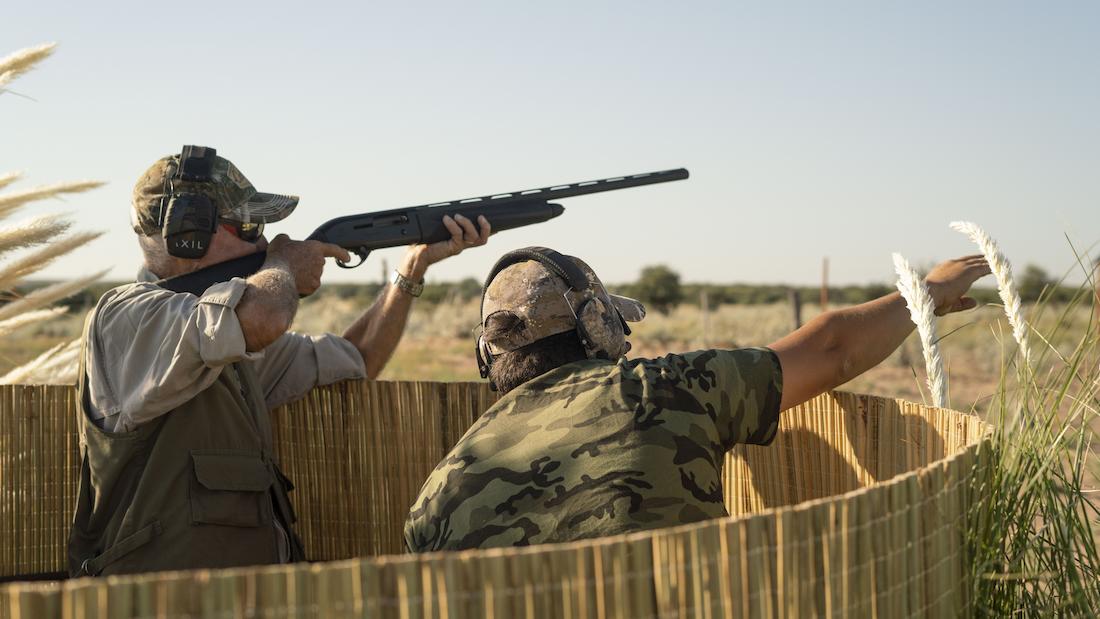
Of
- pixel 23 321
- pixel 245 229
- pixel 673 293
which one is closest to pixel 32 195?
pixel 23 321

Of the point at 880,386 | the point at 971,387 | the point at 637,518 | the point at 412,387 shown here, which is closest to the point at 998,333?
the point at 637,518

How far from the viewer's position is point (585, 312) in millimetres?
2707

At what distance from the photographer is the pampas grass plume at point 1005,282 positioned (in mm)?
2469

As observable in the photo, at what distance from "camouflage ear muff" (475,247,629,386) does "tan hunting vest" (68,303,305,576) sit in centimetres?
92

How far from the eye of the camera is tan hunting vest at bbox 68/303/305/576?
312cm

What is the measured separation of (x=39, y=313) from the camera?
429 centimetres

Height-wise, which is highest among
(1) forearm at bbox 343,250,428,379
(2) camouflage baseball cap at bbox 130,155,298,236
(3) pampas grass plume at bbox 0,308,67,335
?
(2) camouflage baseball cap at bbox 130,155,298,236

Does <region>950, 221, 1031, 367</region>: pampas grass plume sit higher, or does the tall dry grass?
<region>950, 221, 1031, 367</region>: pampas grass plume

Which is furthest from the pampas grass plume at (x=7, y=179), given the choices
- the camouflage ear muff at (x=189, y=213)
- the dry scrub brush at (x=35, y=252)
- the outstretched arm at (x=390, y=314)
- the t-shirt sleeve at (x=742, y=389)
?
the t-shirt sleeve at (x=742, y=389)

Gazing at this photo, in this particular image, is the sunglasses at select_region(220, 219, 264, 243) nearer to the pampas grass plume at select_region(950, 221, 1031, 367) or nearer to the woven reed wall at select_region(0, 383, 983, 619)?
the woven reed wall at select_region(0, 383, 983, 619)

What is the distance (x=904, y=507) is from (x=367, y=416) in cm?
256

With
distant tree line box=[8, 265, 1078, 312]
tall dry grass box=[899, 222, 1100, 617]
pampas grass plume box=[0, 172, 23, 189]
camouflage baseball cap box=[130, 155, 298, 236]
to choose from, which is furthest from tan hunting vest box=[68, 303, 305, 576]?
distant tree line box=[8, 265, 1078, 312]

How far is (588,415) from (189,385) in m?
1.26

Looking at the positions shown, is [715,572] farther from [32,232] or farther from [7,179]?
[7,179]
